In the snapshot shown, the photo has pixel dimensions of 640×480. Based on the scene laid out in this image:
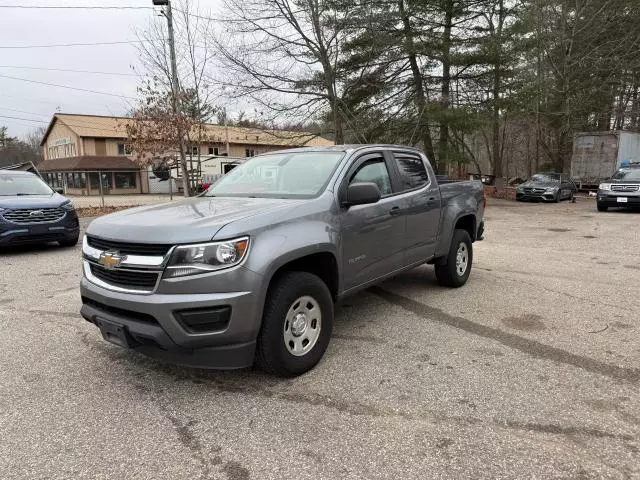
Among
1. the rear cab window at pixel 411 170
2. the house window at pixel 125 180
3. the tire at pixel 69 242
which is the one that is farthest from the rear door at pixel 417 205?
the house window at pixel 125 180

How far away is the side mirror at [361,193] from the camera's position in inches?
157

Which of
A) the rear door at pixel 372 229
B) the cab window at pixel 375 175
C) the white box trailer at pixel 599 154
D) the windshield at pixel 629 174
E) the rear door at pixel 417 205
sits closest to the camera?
the rear door at pixel 372 229

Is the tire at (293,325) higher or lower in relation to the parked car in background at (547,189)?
higher

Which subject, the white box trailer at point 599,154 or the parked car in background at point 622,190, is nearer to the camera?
the parked car in background at point 622,190

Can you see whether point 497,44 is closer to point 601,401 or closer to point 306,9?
point 306,9

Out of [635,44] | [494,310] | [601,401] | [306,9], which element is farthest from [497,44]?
[601,401]

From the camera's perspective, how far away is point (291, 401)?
3357 mm

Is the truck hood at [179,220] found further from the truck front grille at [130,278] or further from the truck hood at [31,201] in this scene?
the truck hood at [31,201]

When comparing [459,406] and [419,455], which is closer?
[419,455]

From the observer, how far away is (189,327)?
10.2 ft

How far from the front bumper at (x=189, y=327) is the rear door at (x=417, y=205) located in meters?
2.34

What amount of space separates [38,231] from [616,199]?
56.5ft

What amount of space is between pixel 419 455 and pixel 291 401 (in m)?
0.98

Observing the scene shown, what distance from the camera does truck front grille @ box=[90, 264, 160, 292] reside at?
10.5 ft
